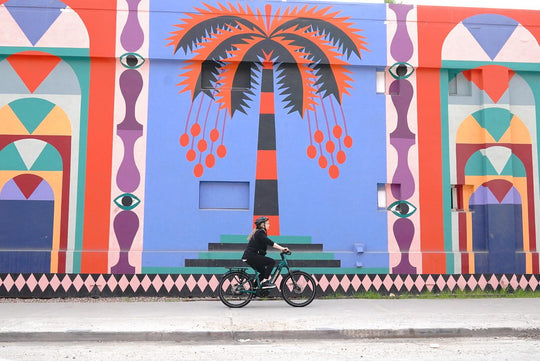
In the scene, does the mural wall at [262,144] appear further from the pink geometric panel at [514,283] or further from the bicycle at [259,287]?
the bicycle at [259,287]

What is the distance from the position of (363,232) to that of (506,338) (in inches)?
177


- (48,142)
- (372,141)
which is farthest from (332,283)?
(48,142)

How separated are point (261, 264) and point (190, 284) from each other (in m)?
2.07

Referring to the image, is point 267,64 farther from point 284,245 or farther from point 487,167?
point 487,167

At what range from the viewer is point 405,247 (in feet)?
39.0

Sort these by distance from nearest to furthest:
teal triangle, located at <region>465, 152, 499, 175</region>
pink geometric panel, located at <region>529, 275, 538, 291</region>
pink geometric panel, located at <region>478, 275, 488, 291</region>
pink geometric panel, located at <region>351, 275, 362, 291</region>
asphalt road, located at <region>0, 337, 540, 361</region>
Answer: asphalt road, located at <region>0, 337, 540, 361</region> < pink geometric panel, located at <region>351, 275, 362, 291</region> < pink geometric panel, located at <region>478, 275, 488, 291</region> < pink geometric panel, located at <region>529, 275, 538, 291</region> < teal triangle, located at <region>465, 152, 499, 175</region>

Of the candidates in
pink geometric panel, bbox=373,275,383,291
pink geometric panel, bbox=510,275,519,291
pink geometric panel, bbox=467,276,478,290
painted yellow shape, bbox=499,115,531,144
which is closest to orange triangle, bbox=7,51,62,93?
pink geometric panel, bbox=373,275,383,291

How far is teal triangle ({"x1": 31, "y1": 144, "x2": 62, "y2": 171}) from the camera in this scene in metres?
11.4

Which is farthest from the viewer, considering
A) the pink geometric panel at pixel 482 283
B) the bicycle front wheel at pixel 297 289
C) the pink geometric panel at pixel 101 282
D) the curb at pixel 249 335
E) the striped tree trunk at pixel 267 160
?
the pink geometric panel at pixel 482 283

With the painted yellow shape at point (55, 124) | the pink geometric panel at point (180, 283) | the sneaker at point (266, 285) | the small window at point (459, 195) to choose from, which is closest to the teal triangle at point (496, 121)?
the small window at point (459, 195)

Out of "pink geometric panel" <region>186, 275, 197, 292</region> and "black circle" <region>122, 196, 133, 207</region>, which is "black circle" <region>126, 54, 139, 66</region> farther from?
"pink geometric panel" <region>186, 275, 197, 292</region>

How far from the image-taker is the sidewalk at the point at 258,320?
7.59m

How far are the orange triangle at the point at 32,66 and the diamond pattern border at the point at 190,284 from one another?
4.34 m

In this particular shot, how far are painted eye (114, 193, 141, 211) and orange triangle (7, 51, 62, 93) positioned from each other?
124 inches
